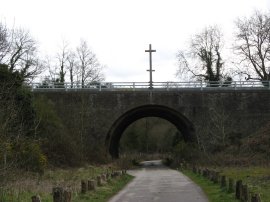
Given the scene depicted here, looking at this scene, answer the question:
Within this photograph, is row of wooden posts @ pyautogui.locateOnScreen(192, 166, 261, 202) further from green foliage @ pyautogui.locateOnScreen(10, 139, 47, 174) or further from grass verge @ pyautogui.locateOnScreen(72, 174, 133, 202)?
green foliage @ pyautogui.locateOnScreen(10, 139, 47, 174)

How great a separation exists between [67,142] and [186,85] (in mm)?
13691

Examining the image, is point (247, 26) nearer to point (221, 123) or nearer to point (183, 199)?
point (221, 123)

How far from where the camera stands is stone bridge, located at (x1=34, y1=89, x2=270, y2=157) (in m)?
40.8

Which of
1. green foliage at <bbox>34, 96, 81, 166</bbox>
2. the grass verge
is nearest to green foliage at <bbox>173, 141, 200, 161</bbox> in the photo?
green foliage at <bbox>34, 96, 81, 166</bbox>

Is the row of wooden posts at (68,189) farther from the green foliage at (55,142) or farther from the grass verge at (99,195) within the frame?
the green foliage at (55,142)

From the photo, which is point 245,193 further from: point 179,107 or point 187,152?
point 179,107

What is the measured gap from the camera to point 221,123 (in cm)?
4044

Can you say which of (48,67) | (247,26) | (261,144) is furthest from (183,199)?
(48,67)

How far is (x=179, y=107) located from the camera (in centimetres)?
4125

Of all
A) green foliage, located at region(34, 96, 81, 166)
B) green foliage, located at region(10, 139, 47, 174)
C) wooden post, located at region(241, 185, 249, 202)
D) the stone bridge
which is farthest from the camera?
the stone bridge

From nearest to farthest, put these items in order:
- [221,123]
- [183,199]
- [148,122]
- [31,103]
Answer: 1. [183,199]
2. [31,103]
3. [221,123]
4. [148,122]

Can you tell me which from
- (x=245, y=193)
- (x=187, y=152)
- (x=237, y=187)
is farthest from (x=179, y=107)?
(x=245, y=193)

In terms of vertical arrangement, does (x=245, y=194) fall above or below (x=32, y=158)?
below

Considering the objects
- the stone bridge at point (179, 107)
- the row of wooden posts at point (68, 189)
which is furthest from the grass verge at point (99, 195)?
the stone bridge at point (179, 107)
